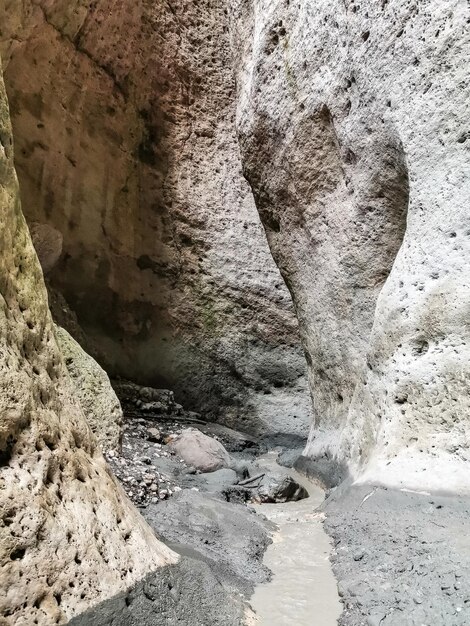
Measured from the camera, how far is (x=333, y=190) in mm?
5410

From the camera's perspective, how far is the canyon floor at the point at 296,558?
2.27 meters

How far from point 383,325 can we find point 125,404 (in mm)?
4300

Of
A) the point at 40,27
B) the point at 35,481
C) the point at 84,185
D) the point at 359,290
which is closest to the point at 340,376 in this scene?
the point at 359,290

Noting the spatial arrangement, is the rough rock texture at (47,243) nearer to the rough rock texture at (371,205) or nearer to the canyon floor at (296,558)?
the rough rock texture at (371,205)

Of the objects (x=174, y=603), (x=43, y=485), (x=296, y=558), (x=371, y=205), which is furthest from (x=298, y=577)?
(x=371, y=205)

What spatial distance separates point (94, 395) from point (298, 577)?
7.74 feet

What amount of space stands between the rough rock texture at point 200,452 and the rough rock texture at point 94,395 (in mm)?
753

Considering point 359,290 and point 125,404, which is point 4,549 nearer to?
point 359,290

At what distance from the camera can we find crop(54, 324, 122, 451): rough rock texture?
4.61 meters

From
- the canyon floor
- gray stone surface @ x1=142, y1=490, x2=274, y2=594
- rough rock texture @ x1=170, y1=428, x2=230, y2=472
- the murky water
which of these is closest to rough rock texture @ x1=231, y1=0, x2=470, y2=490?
the canyon floor

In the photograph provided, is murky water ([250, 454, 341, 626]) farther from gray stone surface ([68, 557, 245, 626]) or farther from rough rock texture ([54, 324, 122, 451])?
rough rock texture ([54, 324, 122, 451])

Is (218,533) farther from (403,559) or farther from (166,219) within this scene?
(166,219)

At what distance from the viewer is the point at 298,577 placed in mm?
3008

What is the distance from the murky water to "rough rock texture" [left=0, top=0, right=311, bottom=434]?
3.95 m
